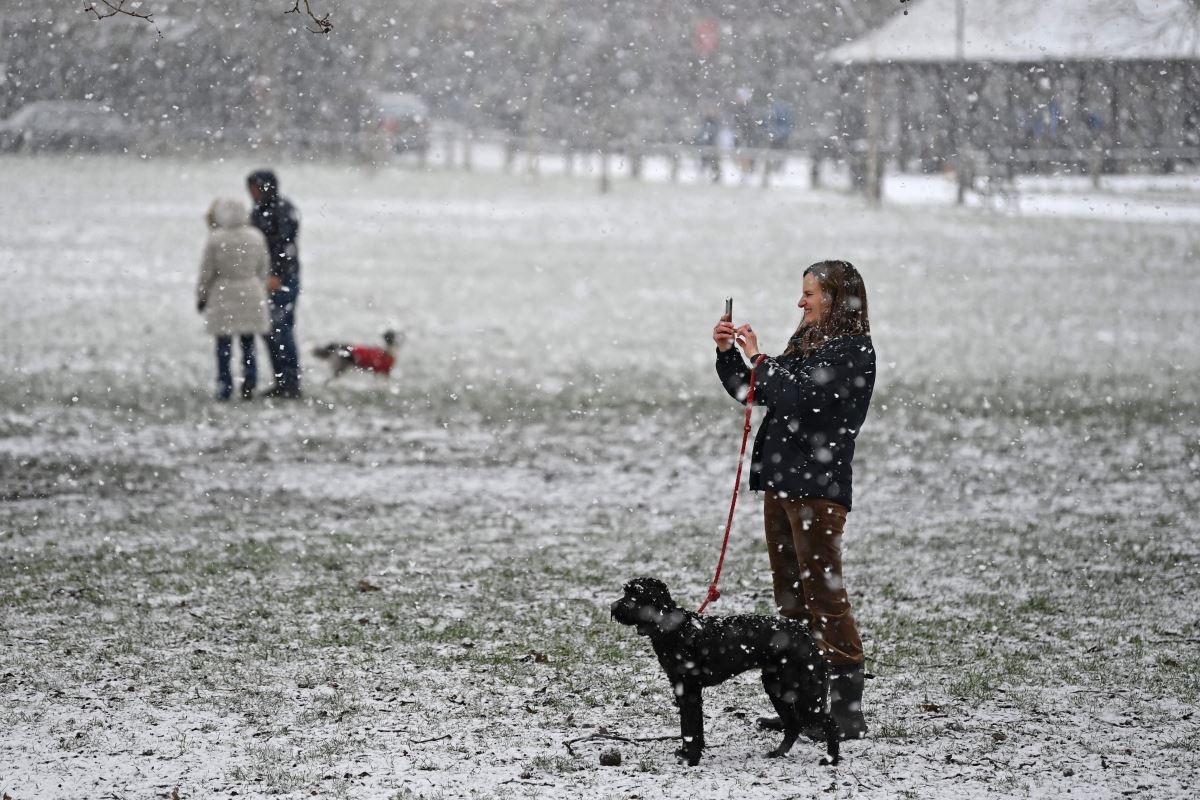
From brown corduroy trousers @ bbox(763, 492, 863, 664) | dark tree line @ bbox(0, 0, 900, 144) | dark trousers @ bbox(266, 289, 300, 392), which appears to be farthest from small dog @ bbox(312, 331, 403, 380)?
dark tree line @ bbox(0, 0, 900, 144)

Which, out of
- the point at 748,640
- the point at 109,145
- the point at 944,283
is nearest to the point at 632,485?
the point at 748,640

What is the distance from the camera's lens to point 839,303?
5078 millimetres

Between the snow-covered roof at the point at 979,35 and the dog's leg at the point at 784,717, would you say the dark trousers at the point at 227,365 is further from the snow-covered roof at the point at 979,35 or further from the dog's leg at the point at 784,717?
the snow-covered roof at the point at 979,35

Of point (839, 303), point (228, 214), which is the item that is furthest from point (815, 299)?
point (228, 214)

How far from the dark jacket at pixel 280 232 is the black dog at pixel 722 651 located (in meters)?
8.63

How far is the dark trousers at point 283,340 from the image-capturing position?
12.8 metres

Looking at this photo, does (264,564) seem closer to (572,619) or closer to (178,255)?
(572,619)

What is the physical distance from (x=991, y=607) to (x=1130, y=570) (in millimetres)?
1194

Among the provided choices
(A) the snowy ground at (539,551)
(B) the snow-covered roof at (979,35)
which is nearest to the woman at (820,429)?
(A) the snowy ground at (539,551)

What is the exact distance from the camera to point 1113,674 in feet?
20.4

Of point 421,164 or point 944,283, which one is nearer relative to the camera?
point 944,283

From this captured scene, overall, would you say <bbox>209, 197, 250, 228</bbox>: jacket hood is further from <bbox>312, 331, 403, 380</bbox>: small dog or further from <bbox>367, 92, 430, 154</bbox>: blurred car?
<bbox>367, 92, 430, 154</bbox>: blurred car

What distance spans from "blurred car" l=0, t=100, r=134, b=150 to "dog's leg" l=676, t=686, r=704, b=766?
37.8m

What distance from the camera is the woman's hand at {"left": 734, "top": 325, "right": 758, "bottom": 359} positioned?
4.91 meters
